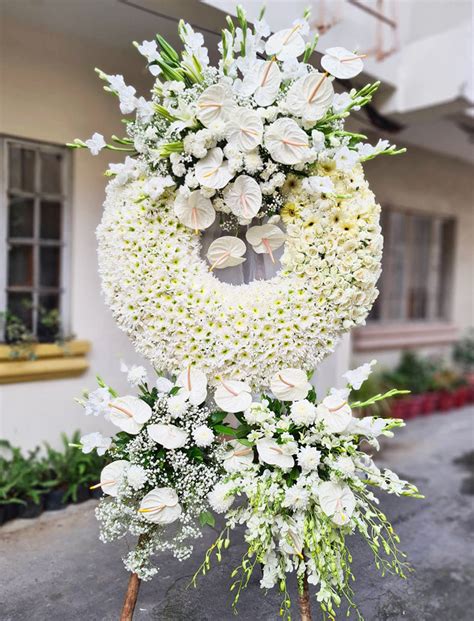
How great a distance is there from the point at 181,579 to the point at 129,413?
122 cm

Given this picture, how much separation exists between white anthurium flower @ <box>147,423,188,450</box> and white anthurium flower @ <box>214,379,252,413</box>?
0.58 ft

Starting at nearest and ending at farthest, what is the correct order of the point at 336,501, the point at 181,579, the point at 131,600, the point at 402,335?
1. the point at 336,501
2. the point at 131,600
3. the point at 181,579
4. the point at 402,335

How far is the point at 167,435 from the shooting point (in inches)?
75.9

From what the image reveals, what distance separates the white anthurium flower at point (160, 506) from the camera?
1901mm

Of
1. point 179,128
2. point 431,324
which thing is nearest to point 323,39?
point 179,128

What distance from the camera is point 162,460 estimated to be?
198 centimetres

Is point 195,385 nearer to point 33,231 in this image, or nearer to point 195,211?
point 195,211

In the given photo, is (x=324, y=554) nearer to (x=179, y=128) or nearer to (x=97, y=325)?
(x=179, y=128)

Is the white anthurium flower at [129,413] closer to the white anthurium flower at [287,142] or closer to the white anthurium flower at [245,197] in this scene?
the white anthurium flower at [245,197]

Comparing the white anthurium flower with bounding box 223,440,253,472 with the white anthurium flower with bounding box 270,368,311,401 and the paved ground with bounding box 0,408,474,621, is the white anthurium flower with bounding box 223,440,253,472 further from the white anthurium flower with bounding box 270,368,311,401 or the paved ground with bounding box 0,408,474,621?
the paved ground with bounding box 0,408,474,621

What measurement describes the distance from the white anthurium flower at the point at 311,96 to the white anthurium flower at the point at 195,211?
0.45 metres

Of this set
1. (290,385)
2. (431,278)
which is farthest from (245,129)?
(431,278)

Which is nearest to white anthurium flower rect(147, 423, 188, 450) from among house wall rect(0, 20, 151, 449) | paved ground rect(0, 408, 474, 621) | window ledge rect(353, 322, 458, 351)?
paved ground rect(0, 408, 474, 621)

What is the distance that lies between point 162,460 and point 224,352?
1.49 feet
